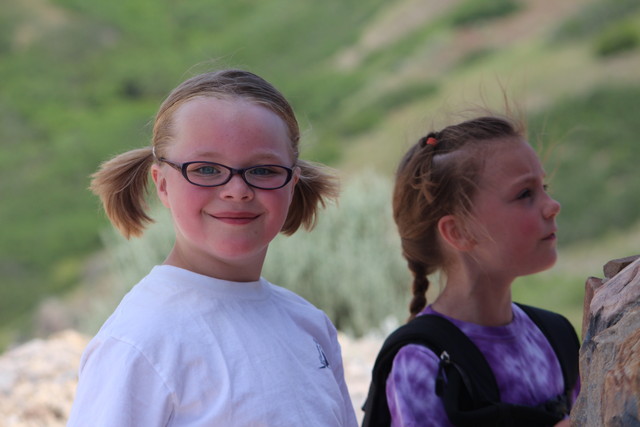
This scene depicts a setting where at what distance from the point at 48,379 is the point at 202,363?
2998mm

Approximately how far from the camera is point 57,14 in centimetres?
2841

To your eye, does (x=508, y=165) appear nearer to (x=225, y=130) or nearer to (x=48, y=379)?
(x=225, y=130)

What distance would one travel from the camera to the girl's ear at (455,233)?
7.91 ft

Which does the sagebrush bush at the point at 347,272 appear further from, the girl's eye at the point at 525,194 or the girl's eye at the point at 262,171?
the girl's eye at the point at 262,171

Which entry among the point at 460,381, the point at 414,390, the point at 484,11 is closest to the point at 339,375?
the point at 414,390

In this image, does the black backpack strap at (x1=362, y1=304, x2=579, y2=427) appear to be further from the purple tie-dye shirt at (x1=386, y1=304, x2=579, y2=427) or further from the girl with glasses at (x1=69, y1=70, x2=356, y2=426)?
the girl with glasses at (x1=69, y1=70, x2=356, y2=426)

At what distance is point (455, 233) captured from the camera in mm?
2434

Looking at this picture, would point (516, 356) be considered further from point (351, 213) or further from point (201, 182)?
point (351, 213)

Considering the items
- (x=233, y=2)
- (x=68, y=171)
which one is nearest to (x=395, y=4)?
(x=233, y=2)

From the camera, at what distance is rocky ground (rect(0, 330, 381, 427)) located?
13.0ft

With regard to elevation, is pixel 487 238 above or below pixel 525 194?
below

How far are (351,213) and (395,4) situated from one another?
70.5 feet

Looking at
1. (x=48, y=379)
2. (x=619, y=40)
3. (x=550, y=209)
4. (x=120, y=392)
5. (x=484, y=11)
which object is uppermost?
(x=484, y=11)

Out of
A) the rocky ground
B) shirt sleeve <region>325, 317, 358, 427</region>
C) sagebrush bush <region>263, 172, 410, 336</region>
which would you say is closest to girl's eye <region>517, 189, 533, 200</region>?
shirt sleeve <region>325, 317, 358, 427</region>
